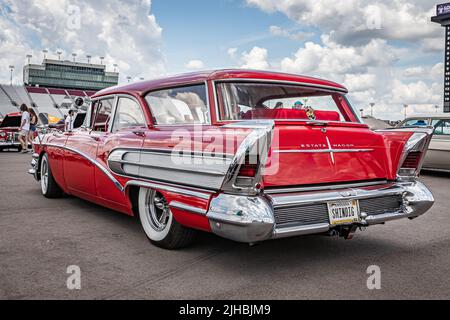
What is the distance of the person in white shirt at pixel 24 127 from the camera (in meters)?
15.7

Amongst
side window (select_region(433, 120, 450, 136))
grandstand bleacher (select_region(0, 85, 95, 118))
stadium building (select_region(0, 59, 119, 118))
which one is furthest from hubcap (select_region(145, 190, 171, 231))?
stadium building (select_region(0, 59, 119, 118))

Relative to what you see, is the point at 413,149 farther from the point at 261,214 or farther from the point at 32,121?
the point at 32,121

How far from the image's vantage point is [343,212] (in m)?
3.46

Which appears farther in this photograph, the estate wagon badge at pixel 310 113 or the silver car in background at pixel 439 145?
the silver car in background at pixel 439 145

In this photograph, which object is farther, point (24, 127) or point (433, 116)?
point (24, 127)

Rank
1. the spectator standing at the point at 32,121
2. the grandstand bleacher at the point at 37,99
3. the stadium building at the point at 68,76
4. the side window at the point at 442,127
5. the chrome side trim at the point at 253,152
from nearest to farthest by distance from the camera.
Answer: the chrome side trim at the point at 253,152
the side window at the point at 442,127
the spectator standing at the point at 32,121
the grandstand bleacher at the point at 37,99
the stadium building at the point at 68,76

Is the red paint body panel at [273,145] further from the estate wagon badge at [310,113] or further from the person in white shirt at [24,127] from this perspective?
the person in white shirt at [24,127]

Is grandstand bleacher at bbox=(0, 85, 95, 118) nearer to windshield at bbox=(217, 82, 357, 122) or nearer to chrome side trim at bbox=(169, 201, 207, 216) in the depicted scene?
windshield at bbox=(217, 82, 357, 122)

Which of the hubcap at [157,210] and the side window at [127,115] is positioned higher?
the side window at [127,115]

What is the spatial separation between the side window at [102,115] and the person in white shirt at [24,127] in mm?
11388

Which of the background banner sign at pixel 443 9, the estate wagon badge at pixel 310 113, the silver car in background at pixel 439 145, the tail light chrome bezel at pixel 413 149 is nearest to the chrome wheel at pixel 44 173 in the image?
the estate wagon badge at pixel 310 113

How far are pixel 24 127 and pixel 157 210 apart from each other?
532 inches

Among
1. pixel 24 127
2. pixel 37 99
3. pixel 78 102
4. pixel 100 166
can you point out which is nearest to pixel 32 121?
pixel 24 127

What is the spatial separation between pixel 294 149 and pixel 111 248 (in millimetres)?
1805
